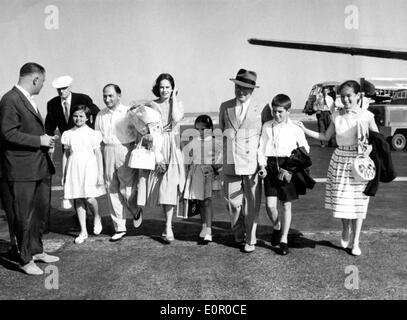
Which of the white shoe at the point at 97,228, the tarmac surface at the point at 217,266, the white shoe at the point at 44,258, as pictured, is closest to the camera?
the tarmac surface at the point at 217,266

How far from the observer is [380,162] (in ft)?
13.9

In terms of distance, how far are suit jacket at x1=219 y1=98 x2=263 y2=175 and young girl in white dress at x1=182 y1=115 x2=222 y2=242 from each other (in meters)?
0.27

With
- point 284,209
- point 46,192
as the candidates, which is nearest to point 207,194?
point 284,209

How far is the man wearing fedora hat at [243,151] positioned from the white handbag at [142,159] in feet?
2.63

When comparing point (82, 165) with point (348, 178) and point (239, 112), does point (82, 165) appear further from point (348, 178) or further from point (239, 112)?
point (348, 178)

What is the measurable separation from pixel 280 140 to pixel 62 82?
9.71 ft

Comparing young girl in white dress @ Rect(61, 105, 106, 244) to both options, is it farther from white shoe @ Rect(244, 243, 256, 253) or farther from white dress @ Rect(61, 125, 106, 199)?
white shoe @ Rect(244, 243, 256, 253)

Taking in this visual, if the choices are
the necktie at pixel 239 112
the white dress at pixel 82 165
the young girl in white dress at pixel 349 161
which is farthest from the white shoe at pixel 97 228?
the young girl in white dress at pixel 349 161

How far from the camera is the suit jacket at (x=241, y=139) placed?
4395 mm

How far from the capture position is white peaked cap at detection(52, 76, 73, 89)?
5.54m

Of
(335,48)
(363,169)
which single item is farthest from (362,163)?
(335,48)

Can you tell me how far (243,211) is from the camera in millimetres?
4613

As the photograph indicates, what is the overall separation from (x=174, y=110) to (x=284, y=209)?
1582 mm

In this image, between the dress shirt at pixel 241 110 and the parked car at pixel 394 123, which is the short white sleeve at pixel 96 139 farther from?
the parked car at pixel 394 123
